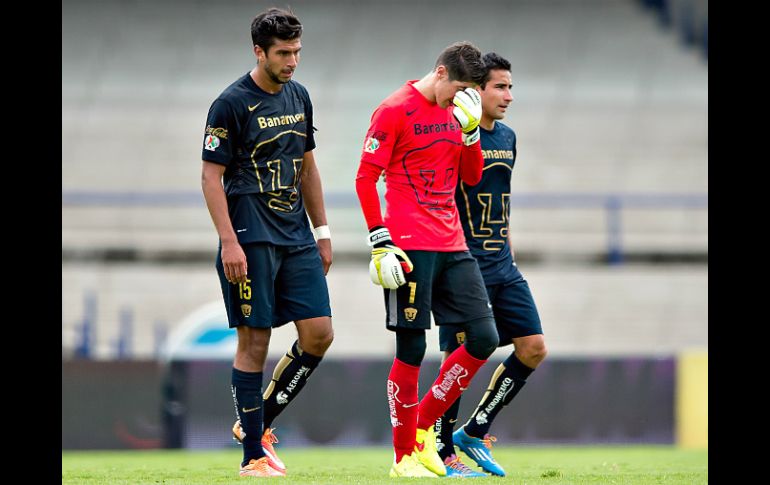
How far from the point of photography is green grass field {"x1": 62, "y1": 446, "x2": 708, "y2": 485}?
572 cm

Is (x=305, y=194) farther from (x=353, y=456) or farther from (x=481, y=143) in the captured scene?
(x=353, y=456)

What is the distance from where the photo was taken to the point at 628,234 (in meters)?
15.7

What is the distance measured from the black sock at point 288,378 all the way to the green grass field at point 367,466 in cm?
38

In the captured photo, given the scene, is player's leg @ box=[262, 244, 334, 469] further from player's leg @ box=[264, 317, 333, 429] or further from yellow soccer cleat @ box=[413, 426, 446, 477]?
yellow soccer cleat @ box=[413, 426, 446, 477]

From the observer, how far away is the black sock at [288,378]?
19.6ft

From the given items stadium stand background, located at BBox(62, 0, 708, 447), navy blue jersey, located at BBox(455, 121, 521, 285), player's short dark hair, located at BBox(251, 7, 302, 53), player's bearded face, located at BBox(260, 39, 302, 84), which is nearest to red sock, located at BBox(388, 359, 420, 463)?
navy blue jersey, located at BBox(455, 121, 521, 285)

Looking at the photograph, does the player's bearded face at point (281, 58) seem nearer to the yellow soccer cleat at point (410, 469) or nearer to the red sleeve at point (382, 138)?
the red sleeve at point (382, 138)

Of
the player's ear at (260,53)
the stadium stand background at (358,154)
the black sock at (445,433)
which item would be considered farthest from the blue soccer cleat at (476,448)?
the stadium stand background at (358,154)

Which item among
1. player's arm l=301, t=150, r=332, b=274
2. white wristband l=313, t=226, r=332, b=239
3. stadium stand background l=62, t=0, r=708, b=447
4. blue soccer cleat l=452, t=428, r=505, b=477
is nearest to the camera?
player's arm l=301, t=150, r=332, b=274

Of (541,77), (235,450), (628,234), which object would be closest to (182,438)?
(235,450)

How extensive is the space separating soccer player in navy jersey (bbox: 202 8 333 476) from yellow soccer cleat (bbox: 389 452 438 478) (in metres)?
0.56
